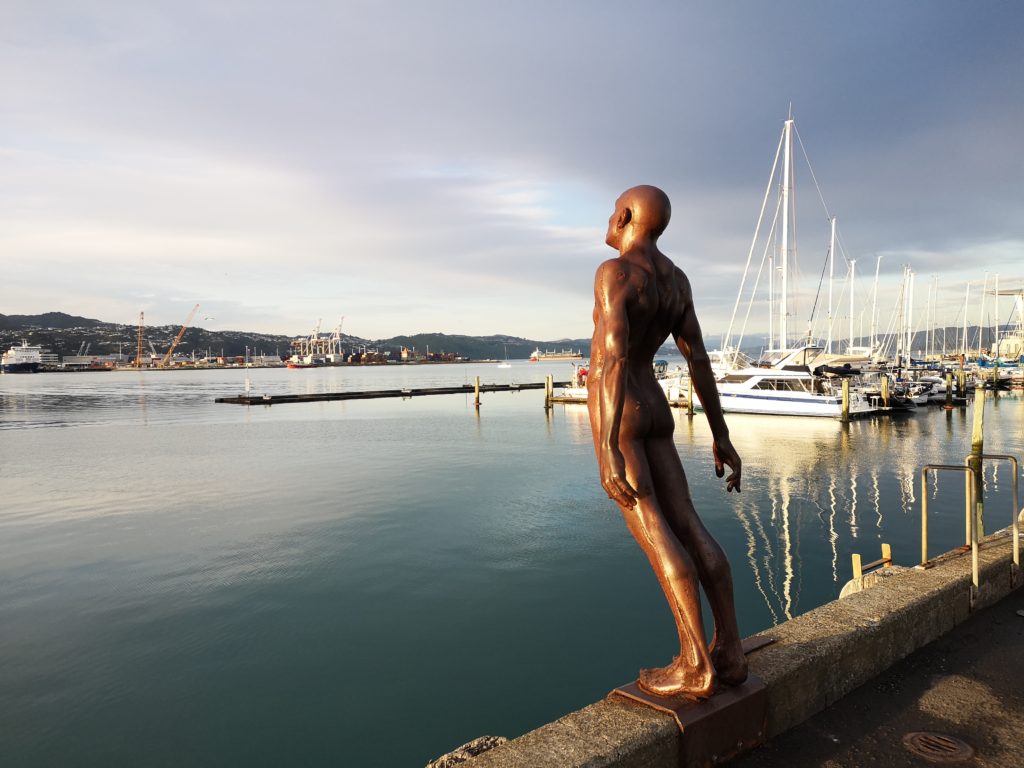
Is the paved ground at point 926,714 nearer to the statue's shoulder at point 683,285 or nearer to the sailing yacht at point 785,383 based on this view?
the statue's shoulder at point 683,285

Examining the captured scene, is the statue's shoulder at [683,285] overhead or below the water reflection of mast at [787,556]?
overhead

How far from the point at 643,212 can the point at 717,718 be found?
8.95 feet

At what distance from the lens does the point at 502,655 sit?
930 centimetres

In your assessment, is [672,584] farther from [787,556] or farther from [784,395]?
[784,395]

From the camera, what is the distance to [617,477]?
3324 mm

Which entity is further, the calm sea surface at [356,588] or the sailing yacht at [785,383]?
the sailing yacht at [785,383]

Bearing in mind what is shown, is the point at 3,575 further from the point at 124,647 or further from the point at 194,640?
the point at 194,640

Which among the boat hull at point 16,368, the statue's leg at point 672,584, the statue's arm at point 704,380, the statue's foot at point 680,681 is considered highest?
the statue's arm at point 704,380

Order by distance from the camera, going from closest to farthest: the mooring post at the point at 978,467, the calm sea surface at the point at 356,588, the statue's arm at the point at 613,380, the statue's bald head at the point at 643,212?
the statue's arm at the point at 613,380, the statue's bald head at the point at 643,212, the mooring post at the point at 978,467, the calm sea surface at the point at 356,588

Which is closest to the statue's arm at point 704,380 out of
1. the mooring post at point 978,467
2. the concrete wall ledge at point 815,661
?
the concrete wall ledge at point 815,661

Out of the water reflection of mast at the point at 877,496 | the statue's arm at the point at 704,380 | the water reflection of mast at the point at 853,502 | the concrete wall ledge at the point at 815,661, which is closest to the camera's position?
the concrete wall ledge at the point at 815,661

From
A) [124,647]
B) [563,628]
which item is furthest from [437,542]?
[124,647]

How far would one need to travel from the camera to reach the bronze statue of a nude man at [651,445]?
3289 mm

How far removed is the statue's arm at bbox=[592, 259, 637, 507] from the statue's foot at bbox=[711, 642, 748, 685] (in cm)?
91
